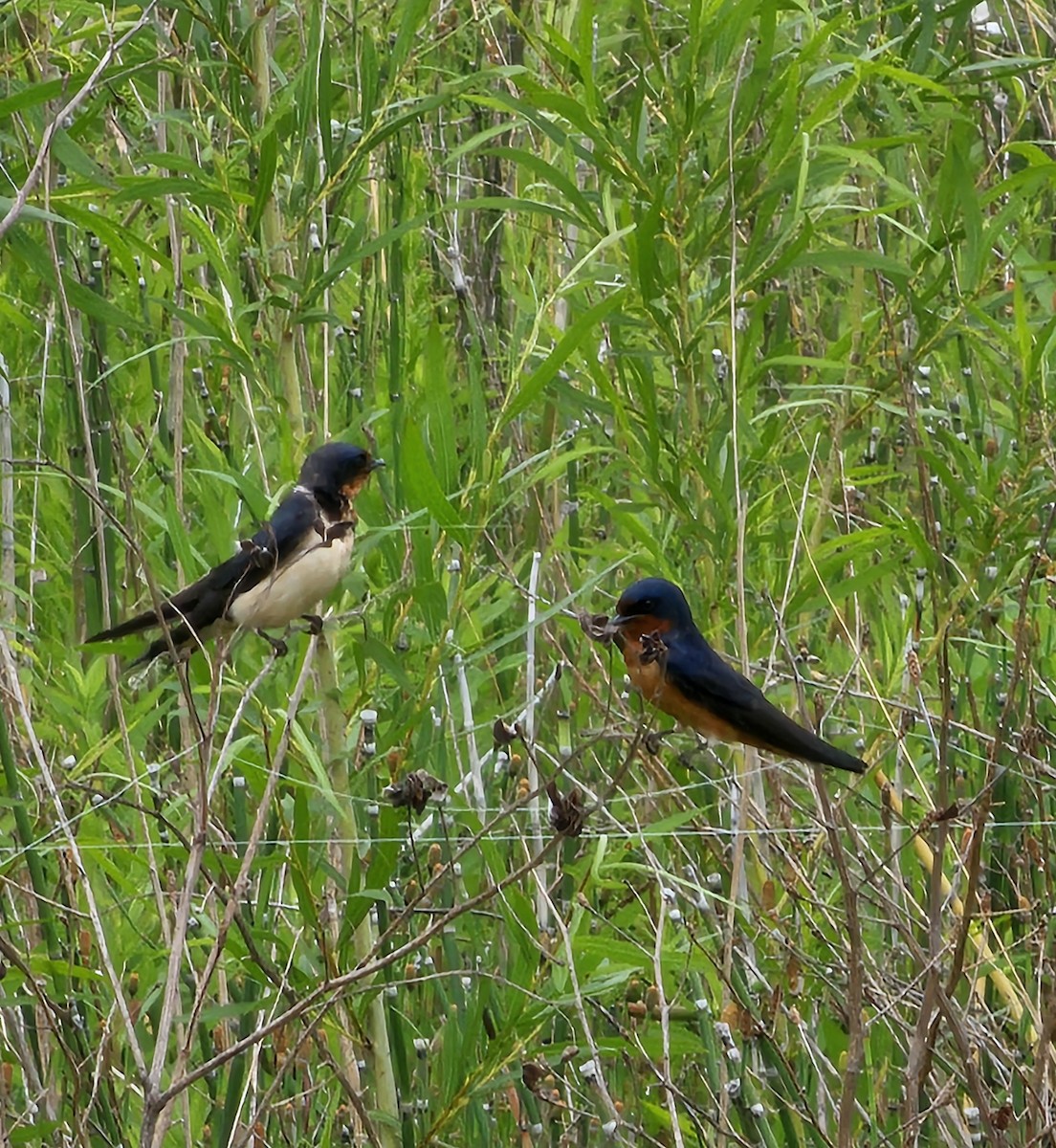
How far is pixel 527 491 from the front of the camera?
3117mm

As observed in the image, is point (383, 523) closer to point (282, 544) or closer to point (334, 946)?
point (282, 544)

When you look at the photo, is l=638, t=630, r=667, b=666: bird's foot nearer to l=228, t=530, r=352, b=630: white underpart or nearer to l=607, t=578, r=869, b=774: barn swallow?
l=607, t=578, r=869, b=774: barn swallow

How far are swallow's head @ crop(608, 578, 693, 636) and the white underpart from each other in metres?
0.36

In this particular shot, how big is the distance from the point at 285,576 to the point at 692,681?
19.5 inches

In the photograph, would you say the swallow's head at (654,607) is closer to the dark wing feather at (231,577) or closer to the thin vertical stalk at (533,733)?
the thin vertical stalk at (533,733)

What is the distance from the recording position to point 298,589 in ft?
7.77

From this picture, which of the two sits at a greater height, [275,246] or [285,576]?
[275,246]

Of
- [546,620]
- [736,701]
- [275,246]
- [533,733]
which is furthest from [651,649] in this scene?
[275,246]

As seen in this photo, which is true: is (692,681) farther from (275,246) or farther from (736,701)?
(275,246)

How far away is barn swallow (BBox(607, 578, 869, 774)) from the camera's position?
216 cm

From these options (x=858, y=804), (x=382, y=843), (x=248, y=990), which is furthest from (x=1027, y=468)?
(x=248, y=990)

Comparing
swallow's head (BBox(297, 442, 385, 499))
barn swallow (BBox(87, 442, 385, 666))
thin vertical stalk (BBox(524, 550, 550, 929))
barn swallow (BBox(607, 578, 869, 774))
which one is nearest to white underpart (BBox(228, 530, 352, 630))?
barn swallow (BBox(87, 442, 385, 666))

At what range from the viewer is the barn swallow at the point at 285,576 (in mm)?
2330

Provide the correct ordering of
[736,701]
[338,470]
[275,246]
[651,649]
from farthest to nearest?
[338,470] → [275,246] → [736,701] → [651,649]
